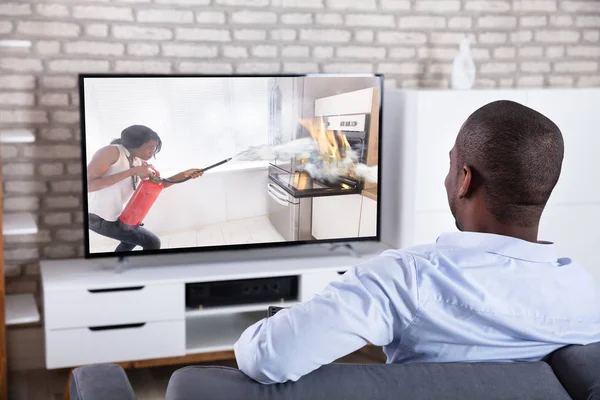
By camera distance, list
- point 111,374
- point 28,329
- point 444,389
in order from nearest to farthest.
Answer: point 444,389 → point 111,374 → point 28,329

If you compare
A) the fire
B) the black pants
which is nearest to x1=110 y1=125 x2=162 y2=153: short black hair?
the black pants

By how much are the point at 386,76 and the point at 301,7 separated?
0.57 metres

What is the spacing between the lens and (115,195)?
3410 millimetres

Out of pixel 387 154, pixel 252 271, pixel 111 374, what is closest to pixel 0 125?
pixel 252 271

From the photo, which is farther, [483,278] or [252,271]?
[252,271]

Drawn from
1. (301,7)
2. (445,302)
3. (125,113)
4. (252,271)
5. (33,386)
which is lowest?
(33,386)

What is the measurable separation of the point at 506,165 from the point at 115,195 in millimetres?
2287

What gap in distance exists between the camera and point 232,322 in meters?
3.75

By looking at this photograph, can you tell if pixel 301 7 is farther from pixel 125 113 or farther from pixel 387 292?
pixel 387 292

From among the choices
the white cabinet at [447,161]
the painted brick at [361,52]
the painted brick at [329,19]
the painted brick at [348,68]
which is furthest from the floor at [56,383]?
the painted brick at [329,19]

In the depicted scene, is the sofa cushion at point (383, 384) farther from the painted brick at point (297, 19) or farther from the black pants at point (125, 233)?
the painted brick at point (297, 19)

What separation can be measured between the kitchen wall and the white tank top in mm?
327

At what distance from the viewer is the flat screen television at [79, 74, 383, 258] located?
3387 mm

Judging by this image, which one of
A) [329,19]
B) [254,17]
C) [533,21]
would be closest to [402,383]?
[254,17]
